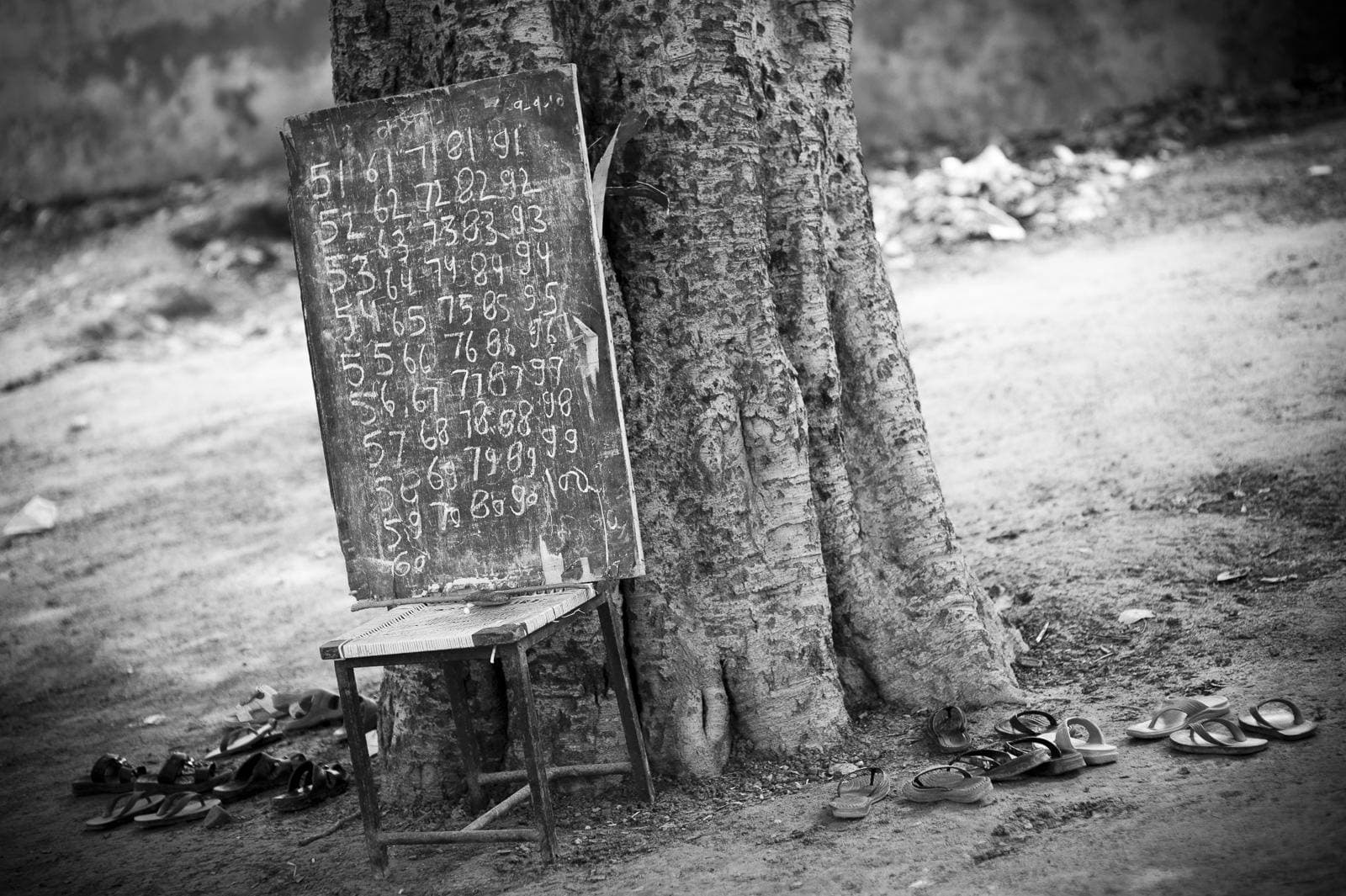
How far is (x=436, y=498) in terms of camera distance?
138 inches

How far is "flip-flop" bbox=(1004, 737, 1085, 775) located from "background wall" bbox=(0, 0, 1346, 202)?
10.4 m

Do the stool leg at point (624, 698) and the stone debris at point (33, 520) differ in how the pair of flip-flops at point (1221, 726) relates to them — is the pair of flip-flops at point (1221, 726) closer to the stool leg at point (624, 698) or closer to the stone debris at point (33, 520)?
the stool leg at point (624, 698)

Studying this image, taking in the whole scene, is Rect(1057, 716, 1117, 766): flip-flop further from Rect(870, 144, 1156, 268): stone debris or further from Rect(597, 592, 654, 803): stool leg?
Rect(870, 144, 1156, 268): stone debris

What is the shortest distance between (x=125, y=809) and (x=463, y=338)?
236 centimetres

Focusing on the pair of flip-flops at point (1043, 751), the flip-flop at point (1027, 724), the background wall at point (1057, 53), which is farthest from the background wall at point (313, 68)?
the pair of flip-flops at point (1043, 751)

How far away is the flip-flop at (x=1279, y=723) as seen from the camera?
3291 millimetres

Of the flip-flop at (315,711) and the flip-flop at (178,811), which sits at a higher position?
the flip-flop at (315,711)

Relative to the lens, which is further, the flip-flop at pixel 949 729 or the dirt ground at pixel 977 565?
the flip-flop at pixel 949 729

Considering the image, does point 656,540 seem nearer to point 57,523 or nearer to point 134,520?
point 134,520

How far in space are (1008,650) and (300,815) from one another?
265 cm

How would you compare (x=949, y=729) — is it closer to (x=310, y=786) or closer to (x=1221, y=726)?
(x=1221, y=726)

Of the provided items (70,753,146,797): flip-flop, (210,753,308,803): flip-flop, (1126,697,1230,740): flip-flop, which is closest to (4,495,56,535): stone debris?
(70,753,146,797): flip-flop

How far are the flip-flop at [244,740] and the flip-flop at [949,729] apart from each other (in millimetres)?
2830

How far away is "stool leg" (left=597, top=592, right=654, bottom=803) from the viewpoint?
355 centimetres
